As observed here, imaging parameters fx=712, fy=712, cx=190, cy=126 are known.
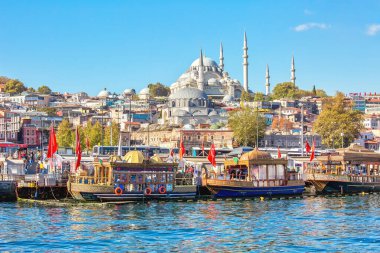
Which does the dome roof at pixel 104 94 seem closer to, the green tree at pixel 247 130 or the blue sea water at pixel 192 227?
the green tree at pixel 247 130

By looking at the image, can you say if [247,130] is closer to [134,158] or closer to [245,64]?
[134,158]

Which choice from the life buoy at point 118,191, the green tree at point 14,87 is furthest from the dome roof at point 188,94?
the life buoy at point 118,191

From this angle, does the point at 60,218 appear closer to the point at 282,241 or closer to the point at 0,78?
the point at 282,241

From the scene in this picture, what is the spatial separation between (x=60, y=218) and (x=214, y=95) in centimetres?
10911

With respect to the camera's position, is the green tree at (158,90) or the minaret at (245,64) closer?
the minaret at (245,64)

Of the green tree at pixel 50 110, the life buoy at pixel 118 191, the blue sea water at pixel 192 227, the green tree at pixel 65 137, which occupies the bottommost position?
the blue sea water at pixel 192 227

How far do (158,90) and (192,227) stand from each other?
130027 mm

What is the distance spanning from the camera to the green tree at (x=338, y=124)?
74625mm

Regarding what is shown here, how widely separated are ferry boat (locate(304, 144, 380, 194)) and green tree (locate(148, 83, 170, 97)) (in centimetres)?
10970

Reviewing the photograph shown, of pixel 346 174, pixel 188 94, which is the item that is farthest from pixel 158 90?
pixel 346 174

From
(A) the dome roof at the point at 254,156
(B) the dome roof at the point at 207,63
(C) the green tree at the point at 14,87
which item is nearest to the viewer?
(A) the dome roof at the point at 254,156

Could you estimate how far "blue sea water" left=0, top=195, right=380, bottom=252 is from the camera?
1983 cm

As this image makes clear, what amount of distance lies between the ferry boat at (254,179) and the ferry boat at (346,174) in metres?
2.94

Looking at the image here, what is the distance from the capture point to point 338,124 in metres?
75.2
